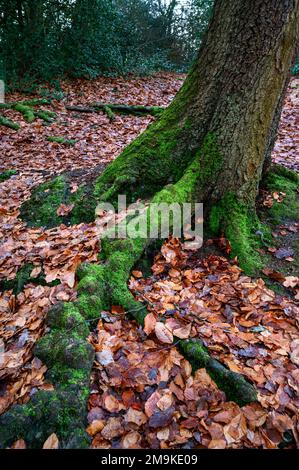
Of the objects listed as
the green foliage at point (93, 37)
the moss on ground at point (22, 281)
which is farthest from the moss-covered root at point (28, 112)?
the moss on ground at point (22, 281)

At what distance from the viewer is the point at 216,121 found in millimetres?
3395

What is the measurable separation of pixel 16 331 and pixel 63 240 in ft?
4.09

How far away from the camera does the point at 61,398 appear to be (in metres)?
1.93

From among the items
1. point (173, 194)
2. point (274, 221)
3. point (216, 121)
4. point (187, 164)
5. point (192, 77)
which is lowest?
point (274, 221)

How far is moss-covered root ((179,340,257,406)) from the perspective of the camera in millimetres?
2070

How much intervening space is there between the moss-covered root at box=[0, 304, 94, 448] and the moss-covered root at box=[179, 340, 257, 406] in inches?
27.6

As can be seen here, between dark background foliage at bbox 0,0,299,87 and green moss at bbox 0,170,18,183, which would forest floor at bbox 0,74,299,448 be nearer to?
green moss at bbox 0,170,18,183

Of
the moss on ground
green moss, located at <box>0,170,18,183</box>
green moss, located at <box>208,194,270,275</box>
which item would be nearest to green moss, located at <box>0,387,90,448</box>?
the moss on ground

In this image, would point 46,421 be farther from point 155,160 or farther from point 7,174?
point 7,174

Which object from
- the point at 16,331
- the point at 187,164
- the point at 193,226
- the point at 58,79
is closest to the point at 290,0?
the point at 187,164

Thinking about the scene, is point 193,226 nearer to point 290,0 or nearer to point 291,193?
point 291,193

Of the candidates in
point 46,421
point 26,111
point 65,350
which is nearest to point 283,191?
point 65,350

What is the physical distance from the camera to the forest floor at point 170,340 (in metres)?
1.94

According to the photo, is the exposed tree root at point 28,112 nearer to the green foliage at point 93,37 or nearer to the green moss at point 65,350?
the green foliage at point 93,37
